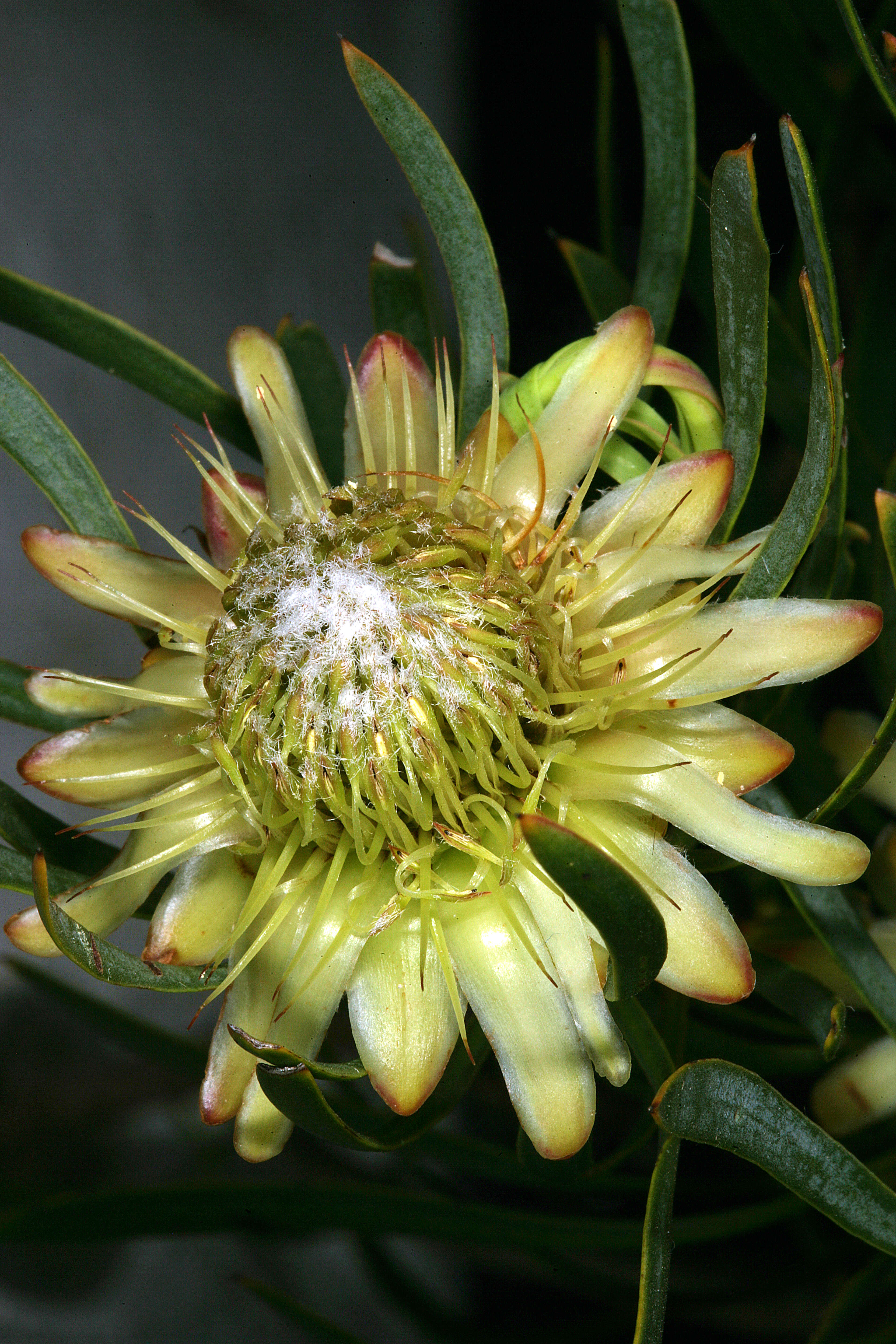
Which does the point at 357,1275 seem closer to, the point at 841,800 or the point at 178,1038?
the point at 178,1038

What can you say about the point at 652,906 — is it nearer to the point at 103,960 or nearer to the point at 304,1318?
the point at 103,960

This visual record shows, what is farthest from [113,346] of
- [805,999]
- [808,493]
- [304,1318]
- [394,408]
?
[304,1318]

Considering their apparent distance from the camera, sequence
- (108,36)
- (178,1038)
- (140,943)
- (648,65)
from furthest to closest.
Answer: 1. (140,943)
2. (108,36)
3. (178,1038)
4. (648,65)

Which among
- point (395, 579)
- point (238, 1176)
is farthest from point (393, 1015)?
point (238, 1176)

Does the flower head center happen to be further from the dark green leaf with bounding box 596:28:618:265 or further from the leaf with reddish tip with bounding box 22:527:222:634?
the dark green leaf with bounding box 596:28:618:265

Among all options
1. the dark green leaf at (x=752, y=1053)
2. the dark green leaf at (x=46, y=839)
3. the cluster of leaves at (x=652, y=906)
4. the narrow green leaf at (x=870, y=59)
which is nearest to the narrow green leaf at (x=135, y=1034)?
the cluster of leaves at (x=652, y=906)

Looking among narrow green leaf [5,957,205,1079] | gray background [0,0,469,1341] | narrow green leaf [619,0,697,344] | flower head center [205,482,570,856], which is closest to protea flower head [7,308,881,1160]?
flower head center [205,482,570,856]

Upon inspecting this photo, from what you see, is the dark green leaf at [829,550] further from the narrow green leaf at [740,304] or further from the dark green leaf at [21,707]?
the dark green leaf at [21,707]
